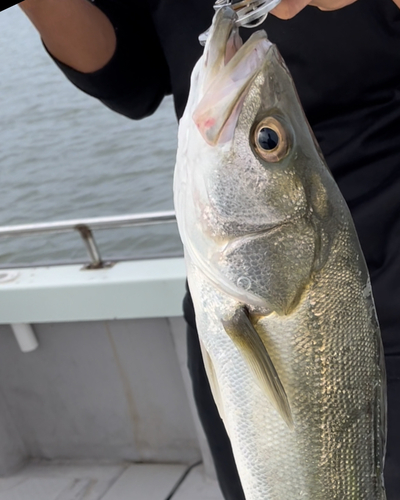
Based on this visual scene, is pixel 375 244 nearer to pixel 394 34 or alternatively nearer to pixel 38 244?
pixel 394 34

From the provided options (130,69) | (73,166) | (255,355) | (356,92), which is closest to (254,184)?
(255,355)

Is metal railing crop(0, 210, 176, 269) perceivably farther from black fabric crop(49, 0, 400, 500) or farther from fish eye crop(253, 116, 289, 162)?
fish eye crop(253, 116, 289, 162)

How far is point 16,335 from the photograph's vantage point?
8.49ft

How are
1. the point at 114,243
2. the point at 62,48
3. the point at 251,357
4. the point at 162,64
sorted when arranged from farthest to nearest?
the point at 114,243
the point at 162,64
the point at 62,48
the point at 251,357

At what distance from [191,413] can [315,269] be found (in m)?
1.82

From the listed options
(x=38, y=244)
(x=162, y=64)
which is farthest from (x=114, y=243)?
(x=162, y=64)

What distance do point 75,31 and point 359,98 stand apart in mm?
679

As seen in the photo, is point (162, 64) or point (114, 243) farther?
point (114, 243)

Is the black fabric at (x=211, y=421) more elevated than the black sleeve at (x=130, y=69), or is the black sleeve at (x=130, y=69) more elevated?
the black sleeve at (x=130, y=69)

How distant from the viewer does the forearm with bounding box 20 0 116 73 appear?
1.31 m

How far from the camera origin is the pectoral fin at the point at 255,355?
93 centimetres

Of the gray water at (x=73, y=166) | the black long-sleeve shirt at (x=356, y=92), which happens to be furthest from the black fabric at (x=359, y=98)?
the gray water at (x=73, y=166)

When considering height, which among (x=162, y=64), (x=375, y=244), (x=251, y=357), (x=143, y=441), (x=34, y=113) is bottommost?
(x=34, y=113)

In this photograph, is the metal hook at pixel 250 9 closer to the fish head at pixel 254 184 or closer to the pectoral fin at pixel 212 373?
the fish head at pixel 254 184
